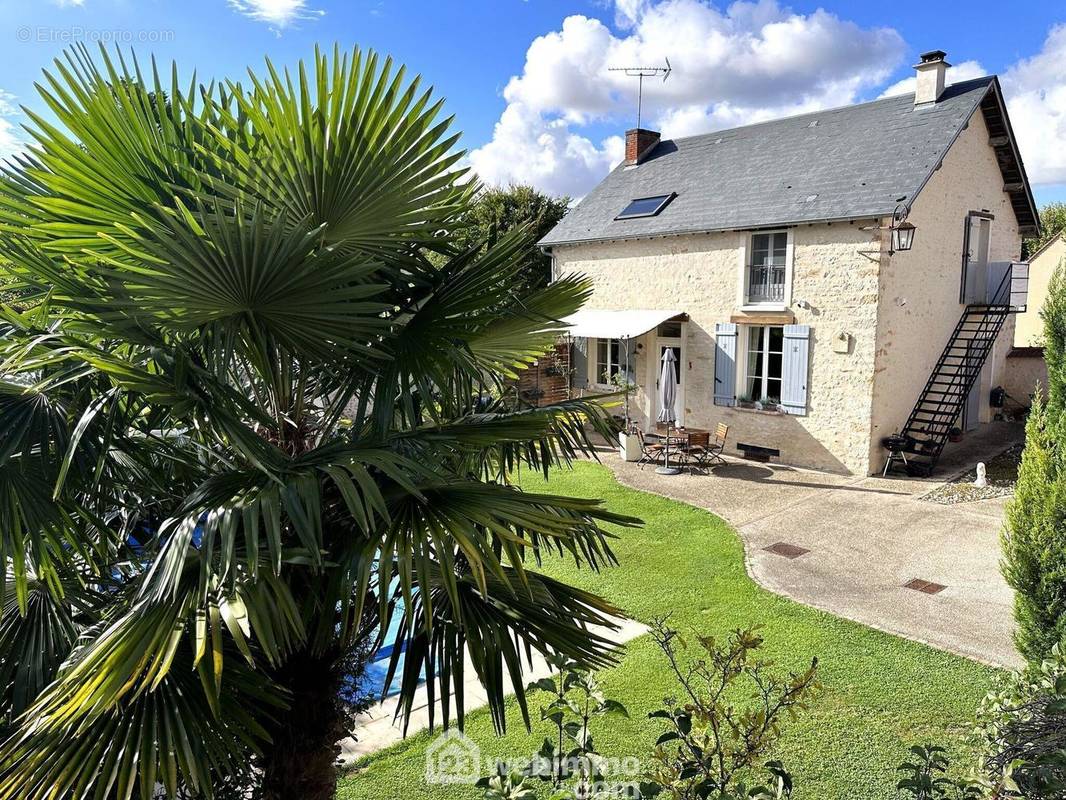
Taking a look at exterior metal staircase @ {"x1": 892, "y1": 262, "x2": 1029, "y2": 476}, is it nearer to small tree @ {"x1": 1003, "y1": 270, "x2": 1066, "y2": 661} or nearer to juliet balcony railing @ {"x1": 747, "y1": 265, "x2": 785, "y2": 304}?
juliet balcony railing @ {"x1": 747, "y1": 265, "x2": 785, "y2": 304}

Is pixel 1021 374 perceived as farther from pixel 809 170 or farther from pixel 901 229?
pixel 901 229

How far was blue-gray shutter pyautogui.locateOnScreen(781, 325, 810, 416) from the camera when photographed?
1669cm

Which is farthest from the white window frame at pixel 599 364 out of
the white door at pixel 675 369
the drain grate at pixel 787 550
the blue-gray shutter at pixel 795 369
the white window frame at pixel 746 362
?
the drain grate at pixel 787 550

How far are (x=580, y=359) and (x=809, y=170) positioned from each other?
8.56 meters

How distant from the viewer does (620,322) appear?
65.6 ft

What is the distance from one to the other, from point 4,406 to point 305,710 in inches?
84.6

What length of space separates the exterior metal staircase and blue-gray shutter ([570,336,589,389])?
9310mm

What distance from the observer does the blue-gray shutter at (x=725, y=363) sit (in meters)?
18.1

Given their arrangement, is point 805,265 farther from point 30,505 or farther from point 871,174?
point 30,505

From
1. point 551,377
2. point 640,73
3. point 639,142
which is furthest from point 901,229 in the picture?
point 640,73

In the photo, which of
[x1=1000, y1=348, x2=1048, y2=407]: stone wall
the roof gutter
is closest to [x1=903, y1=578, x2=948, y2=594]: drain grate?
the roof gutter

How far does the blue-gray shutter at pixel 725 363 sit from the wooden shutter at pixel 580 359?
4540 mm

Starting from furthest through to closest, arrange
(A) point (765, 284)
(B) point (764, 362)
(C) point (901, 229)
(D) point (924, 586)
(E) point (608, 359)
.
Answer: (E) point (608, 359), (B) point (764, 362), (A) point (765, 284), (C) point (901, 229), (D) point (924, 586)

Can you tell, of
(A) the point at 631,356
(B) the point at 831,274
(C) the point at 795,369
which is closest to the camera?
(B) the point at 831,274
